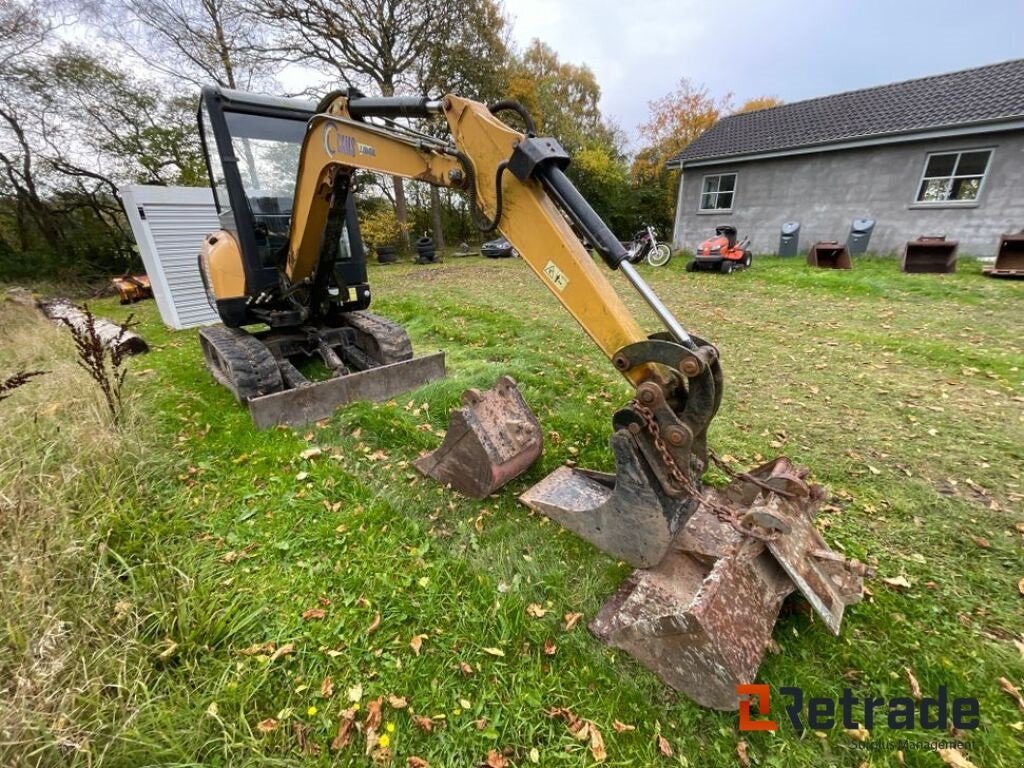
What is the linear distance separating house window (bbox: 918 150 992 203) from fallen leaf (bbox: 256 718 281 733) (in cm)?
1642

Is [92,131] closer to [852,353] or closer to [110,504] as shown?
[110,504]

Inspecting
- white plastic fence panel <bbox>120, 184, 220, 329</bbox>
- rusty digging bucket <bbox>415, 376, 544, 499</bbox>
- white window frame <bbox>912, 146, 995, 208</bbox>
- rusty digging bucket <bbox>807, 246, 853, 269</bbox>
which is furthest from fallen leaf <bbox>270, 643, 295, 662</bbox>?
white window frame <bbox>912, 146, 995, 208</bbox>

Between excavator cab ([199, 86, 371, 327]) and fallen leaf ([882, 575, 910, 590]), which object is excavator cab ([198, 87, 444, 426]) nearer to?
excavator cab ([199, 86, 371, 327])

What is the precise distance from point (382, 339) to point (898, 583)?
4356 mm

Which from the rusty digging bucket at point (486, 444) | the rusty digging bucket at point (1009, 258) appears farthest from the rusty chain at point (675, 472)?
the rusty digging bucket at point (1009, 258)

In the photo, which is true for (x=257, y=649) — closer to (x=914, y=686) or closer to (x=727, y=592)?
(x=727, y=592)

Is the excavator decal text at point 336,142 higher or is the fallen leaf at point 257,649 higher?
the excavator decal text at point 336,142

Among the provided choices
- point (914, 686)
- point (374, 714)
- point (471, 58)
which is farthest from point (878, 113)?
point (374, 714)

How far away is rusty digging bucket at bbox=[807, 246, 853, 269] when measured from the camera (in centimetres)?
1136

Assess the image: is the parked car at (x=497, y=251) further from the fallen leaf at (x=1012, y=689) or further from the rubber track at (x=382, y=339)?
the fallen leaf at (x=1012, y=689)

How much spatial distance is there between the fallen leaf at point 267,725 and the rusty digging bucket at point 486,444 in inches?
59.3

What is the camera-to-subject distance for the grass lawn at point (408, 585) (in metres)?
1.67

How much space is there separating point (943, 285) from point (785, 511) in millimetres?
10451

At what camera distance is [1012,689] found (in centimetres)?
179
